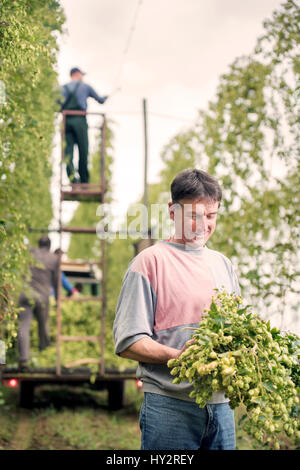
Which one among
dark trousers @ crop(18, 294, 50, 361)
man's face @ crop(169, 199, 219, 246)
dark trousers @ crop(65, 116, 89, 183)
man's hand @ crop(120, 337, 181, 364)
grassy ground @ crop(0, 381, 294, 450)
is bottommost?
grassy ground @ crop(0, 381, 294, 450)

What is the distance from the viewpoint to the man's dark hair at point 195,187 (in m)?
2.50

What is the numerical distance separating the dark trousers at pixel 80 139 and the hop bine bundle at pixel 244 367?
241 inches

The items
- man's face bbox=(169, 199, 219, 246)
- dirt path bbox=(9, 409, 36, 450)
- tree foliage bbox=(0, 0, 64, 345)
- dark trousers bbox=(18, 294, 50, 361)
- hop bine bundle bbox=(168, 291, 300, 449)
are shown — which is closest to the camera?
hop bine bundle bbox=(168, 291, 300, 449)

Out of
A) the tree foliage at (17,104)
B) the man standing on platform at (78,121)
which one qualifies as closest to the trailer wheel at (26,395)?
the man standing on platform at (78,121)

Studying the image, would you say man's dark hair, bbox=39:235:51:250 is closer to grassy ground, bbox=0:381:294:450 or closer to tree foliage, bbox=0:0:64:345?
grassy ground, bbox=0:381:294:450

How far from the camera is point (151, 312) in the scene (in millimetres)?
2387

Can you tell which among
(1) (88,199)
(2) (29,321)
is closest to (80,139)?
(1) (88,199)

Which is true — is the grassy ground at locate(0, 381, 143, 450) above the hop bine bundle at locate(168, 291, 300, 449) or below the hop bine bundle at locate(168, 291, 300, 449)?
below

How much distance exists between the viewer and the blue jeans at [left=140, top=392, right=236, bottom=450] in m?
2.36

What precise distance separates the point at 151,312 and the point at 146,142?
8877mm

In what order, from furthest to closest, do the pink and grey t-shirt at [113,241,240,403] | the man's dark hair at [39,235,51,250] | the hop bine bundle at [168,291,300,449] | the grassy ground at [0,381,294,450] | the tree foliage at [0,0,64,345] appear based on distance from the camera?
the man's dark hair at [39,235,51,250] → the grassy ground at [0,381,294,450] → the tree foliage at [0,0,64,345] → the pink and grey t-shirt at [113,241,240,403] → the hop bine bundle at [168,291,300,449]

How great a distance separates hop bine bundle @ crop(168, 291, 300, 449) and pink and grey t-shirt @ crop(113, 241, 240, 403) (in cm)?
A: 18

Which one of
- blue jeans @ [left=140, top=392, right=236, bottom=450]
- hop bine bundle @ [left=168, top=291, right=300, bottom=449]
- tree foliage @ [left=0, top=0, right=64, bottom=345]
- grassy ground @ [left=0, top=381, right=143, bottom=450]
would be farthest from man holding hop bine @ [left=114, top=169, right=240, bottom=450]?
grassy ground @ [left=0, top=381, right=143, bottom=450]
